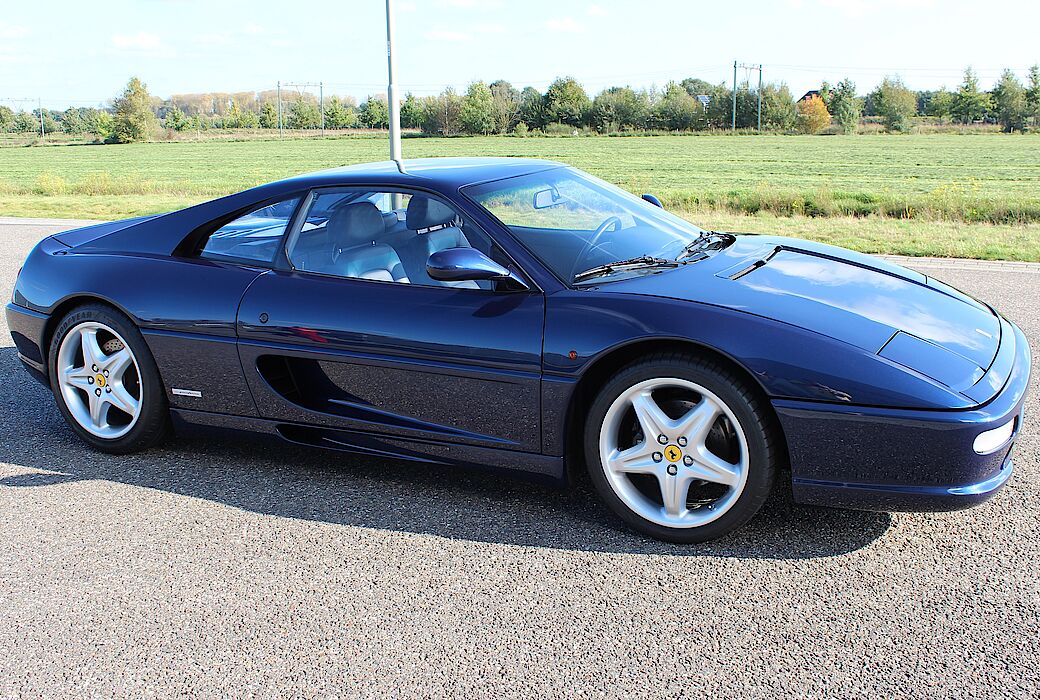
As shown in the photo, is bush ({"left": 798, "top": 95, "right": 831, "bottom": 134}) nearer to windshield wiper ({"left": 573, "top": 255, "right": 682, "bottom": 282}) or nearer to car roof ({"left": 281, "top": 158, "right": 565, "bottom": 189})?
car roof ({"left": 281, "top": 158, "right": 565, "bottom": 189})

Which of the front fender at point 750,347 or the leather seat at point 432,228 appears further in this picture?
the leather seat at point 432,228

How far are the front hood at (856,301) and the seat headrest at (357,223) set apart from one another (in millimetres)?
1119

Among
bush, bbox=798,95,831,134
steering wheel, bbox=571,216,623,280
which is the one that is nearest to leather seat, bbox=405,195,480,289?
steering wheel, bbox=571,216,623,280

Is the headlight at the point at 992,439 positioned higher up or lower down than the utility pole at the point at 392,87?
lower down

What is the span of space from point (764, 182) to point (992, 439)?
29.6 meters

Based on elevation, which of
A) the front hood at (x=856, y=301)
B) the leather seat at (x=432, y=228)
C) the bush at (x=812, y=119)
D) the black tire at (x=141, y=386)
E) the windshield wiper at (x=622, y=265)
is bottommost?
the black tire at (x=141, y=386)

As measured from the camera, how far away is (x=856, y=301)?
350 centimetres

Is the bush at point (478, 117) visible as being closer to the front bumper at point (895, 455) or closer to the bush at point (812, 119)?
the bush at point (812, 119)

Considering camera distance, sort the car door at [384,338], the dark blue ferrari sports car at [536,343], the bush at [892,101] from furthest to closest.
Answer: the bush at [892,101]
the car door at [384,338]
the dark blue ferrari sports car at [536,343]

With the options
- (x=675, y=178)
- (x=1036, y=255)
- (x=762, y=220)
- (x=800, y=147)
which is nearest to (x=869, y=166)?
(x=675, y=178)

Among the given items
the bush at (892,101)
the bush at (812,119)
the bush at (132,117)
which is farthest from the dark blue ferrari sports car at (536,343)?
the bush at (892,101)

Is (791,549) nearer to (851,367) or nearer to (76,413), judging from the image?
(851,367)

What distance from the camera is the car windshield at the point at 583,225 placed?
3617mm

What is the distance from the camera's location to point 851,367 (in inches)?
117
